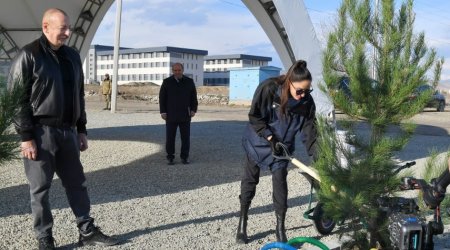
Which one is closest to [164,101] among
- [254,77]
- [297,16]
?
[297,16]

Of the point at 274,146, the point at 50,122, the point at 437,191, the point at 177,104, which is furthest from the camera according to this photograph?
the point at 177,104

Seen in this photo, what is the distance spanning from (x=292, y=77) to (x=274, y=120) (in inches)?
18.1

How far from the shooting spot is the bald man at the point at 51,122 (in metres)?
3.87

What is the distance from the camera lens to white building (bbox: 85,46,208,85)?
3191 inches

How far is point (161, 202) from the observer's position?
6195 mm

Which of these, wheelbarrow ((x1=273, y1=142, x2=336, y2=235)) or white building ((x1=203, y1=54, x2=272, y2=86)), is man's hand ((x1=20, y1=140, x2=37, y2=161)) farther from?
white building ((x1=203, y1=54, x2=272, y2=86))

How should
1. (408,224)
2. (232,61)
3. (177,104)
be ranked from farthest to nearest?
(232,61)
(177,104)
(408,224)

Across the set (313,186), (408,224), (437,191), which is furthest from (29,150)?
(437,191)

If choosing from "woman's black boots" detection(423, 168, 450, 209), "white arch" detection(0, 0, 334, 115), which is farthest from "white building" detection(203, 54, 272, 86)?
"woman's black boots" detection(423, 168, 450, 209)

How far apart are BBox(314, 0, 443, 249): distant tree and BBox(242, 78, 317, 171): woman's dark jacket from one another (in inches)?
29.3

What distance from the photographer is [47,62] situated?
3.95m

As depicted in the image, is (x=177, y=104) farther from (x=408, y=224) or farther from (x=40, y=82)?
(x=408, y=224)

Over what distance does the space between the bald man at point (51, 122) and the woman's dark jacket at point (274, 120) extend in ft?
4.89

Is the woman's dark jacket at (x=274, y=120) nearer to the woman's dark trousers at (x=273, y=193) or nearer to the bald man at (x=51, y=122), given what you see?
the woman's dark trousers at (x=273, y=193)
